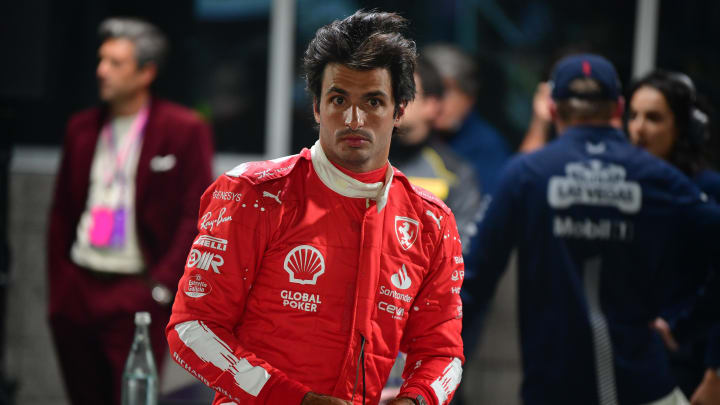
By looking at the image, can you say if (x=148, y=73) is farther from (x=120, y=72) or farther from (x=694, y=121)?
(x=694, y=121)

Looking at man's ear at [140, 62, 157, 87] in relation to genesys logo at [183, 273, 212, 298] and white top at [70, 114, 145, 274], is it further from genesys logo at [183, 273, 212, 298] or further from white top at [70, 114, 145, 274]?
genesys logo at [183, 273, 212, 298]

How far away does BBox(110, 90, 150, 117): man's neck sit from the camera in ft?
11.8

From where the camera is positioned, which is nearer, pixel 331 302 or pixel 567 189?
pixel 331 302

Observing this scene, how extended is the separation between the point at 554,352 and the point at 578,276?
8.8 inches

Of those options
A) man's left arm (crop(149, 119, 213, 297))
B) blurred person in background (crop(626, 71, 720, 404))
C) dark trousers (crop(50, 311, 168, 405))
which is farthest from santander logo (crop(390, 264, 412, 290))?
dark trousers (crop(50, 311, 168, 405))

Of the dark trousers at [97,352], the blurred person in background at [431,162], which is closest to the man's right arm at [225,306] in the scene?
the blurred person in background at [431,162]

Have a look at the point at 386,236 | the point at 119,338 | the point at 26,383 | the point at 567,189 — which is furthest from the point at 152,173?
the point at 386,236

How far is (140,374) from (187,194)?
4.58 feet

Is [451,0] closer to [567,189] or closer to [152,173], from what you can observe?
[152,173]

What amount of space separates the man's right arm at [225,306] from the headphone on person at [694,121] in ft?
5.97

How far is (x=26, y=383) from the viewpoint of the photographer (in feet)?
13.9

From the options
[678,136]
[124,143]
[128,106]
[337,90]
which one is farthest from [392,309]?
[128,106]

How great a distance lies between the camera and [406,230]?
1601 millimetres

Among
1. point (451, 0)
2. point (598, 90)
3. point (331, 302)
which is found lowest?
point (331, 302)
